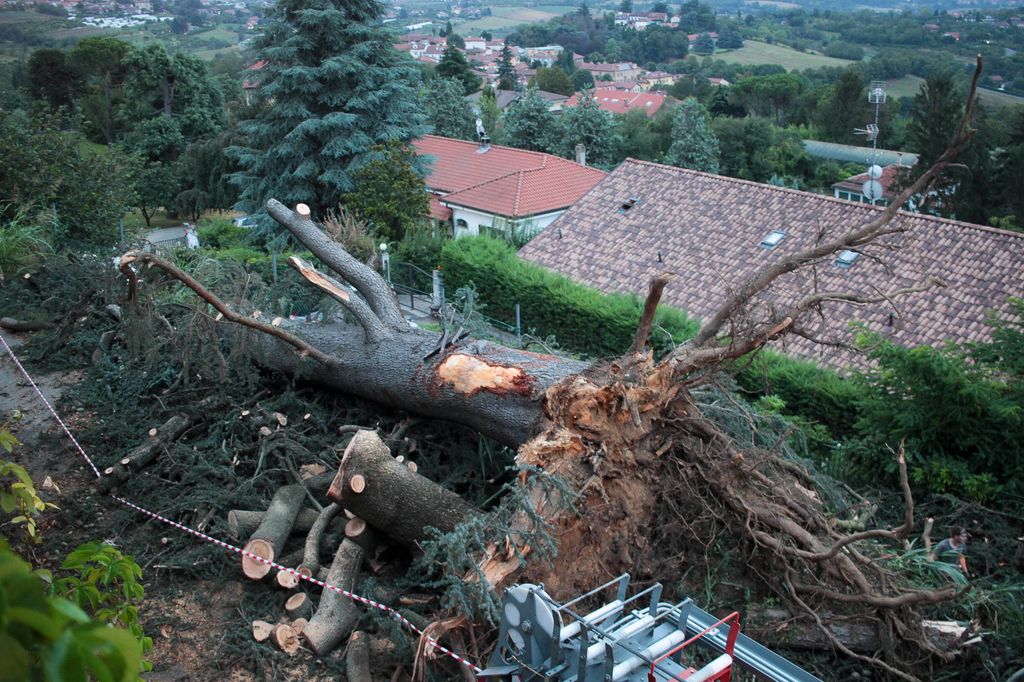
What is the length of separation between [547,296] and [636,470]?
8.69 m

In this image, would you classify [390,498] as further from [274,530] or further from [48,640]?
[48,640]

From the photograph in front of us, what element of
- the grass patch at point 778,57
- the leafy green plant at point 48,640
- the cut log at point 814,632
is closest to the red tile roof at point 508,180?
the cut log at point 814,632

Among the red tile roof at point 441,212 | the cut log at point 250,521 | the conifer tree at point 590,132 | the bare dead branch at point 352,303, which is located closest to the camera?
the cut log at point 250,521

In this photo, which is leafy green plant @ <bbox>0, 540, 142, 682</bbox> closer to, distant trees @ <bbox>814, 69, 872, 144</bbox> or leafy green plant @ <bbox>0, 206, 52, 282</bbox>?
leafy green plant @ <bbox>0, 206, 52, 282</bbox>

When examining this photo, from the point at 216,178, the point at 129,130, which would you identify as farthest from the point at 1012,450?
the point at 129,130

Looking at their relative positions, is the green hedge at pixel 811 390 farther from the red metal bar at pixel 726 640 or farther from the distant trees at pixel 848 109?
the distant trees at pixel 848 109

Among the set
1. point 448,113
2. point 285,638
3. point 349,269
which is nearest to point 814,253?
point 349,269

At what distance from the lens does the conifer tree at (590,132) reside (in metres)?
36.5

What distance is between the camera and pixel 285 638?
18.4ft

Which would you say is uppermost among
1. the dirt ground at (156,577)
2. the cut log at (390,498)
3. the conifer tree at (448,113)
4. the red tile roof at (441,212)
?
the cut log at (390,498)

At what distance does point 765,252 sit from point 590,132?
2233 cm

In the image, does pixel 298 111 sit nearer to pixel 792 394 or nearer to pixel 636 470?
pixel 792 394

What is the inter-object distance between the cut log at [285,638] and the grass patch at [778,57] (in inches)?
3404

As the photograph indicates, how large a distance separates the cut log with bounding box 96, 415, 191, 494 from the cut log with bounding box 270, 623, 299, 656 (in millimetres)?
2568
